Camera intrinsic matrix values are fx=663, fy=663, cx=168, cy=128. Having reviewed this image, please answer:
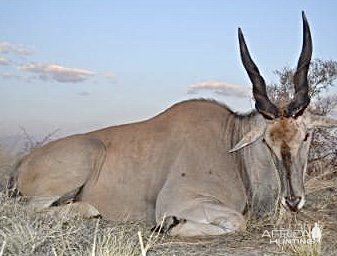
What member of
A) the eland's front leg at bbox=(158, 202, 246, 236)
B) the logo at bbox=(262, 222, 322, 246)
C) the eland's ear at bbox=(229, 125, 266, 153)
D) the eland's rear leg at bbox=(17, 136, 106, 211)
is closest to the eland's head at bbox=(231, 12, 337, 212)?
the eland's ear at bbox=(229, 125, 266, 153)

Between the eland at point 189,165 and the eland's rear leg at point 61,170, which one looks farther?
the eland's rear leg at point 61,170

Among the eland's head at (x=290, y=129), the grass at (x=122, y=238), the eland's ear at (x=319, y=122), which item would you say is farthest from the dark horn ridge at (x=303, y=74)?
the grass at (x=122, y=238)

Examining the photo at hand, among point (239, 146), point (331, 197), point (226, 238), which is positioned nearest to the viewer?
point (226, 238)

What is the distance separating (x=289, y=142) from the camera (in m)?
5.40

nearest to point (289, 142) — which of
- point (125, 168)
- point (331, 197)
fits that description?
point (125, 168)

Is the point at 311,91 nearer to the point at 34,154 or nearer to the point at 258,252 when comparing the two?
the point at 34,154

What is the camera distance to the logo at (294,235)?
4285mm

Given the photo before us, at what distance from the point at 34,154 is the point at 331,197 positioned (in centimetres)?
330

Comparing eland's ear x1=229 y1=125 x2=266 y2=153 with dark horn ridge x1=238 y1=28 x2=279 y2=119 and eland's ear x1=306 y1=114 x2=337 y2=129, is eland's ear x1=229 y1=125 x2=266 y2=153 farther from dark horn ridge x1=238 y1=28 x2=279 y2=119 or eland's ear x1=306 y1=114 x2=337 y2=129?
eland's ear x1=306 y1=114 x2=337 y2=129

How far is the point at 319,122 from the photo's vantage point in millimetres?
5715

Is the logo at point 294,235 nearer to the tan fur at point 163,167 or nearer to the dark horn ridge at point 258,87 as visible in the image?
the tan fur at point 163,167

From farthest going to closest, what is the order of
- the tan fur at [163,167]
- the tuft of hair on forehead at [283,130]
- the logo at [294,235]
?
1. the tan fur at [163,167]
2. the tuft of hair on forehead at [283,130]
3. the logo at [294,235]

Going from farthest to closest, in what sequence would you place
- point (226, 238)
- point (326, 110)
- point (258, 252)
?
point (326, 110)
point (226, 238)
point (258, 252)

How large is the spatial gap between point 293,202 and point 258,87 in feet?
4.19
